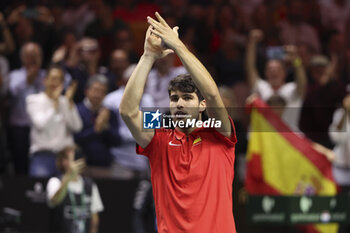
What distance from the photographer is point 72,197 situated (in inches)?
366

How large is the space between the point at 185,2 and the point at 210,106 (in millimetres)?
7658

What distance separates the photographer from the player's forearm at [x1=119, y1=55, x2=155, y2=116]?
14.5ft

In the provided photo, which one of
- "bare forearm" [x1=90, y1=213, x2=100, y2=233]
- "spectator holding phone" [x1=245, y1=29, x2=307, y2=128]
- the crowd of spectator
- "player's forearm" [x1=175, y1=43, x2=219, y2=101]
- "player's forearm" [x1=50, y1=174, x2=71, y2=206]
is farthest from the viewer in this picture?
"spectator holding phone" [x1=245, y1=29, x2=307, y2=128]

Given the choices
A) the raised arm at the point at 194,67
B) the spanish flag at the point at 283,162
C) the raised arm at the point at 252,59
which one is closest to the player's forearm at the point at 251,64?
the raised arm at the point at 252,59

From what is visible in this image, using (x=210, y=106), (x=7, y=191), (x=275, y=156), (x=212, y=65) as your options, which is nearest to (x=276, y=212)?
(x=275, y=156)

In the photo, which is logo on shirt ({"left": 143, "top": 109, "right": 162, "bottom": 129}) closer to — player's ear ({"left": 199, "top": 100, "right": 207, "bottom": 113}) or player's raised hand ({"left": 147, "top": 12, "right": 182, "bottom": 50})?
player's ear ({"left": 199, "top": 100, "right": 207, "bottom": 113})

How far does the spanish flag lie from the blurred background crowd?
7.4 inches

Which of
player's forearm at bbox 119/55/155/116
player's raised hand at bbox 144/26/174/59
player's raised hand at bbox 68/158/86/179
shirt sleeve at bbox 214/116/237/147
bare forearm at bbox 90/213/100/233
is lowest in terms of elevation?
bare forearm at bbox 90/213/100/233

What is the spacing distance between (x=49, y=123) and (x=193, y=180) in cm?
558

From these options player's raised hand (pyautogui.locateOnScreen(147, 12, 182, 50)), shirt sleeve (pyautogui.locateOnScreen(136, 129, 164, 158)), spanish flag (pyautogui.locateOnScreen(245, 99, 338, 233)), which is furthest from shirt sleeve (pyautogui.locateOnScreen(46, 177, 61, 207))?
player's raised hand (pyautogui.locateOnScreen(147, 12, 182, 50))

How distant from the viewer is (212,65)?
11.0 m

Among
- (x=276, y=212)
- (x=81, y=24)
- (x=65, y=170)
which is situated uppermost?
(x=81, y=24)

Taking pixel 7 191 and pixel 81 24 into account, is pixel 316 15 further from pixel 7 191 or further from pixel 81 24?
pixel 7 191

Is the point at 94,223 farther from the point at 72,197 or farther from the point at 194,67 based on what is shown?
the point at 194,67
